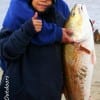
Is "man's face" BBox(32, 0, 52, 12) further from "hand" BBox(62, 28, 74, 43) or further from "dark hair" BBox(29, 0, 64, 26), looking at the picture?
"hand" BBox(62, 28, 74, 43)

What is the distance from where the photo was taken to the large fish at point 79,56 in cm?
420

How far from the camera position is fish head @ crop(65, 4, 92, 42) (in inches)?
165

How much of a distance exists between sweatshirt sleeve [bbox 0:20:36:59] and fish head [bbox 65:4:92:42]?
38cm

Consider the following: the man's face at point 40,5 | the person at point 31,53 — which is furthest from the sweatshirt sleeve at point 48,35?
the man's face at point 40,5

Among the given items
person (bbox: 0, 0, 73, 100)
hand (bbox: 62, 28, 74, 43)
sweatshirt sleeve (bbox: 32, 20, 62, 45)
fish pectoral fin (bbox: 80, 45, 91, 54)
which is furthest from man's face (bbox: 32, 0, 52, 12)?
fish pectoral fin (bbox: 80, 45, 91, 54)

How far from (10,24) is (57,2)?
0.50 metres

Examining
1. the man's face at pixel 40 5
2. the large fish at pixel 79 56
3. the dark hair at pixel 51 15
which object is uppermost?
the man's face at pixel 40 5

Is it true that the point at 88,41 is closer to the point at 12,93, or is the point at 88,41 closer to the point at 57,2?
the point at 57,2

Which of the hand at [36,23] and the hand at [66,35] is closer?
the hand at [36,23]

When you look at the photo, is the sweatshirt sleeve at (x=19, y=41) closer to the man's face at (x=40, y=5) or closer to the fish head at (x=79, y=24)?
the man's face at (x=40, y=5)

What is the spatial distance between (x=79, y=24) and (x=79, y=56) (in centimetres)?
28

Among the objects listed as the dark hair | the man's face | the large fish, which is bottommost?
the large fish

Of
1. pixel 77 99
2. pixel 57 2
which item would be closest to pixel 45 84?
pixel 77 99

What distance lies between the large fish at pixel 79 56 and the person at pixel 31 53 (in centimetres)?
8
